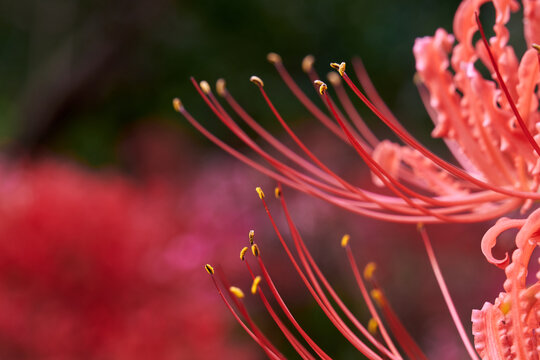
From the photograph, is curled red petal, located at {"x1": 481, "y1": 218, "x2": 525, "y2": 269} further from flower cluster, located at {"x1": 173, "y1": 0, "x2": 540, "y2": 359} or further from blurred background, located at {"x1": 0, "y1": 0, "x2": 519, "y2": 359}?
blurred background, located at {"x1": 0, "y1": 0, "x2": 519, "y2": 359}

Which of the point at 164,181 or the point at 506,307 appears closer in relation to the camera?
the point at 506,307

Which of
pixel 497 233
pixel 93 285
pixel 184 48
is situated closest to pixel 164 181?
pixel 184 48

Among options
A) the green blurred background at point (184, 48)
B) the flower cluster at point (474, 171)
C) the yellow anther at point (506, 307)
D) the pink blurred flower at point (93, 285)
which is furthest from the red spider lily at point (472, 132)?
the green blurred background at point (184, 48)

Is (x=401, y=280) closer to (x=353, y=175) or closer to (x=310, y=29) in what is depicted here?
(x=353, y=175)

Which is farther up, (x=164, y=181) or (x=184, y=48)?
(x=184, y=48)

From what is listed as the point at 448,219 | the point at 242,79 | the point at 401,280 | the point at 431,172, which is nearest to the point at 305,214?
the point at 401,280

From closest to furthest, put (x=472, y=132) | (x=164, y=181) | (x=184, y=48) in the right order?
1. (x=472, y=132)
2. (x=164, y=181)
3. (x=184, y=48)

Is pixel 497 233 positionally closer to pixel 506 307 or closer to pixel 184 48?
pixel 506 307

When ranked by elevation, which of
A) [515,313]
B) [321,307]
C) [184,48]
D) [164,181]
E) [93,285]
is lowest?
[515,313]
